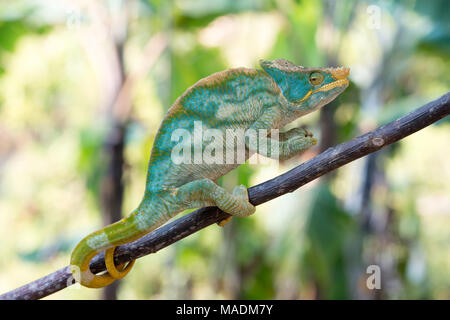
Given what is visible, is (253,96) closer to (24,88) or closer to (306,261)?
(306,261)

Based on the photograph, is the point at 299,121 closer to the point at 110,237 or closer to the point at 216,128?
the point at 216,128

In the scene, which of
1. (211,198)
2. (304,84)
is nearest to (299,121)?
(304,84)

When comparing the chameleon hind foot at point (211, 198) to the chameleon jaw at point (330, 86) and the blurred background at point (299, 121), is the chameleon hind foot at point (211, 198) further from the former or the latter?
the blurred background at point (299, 121)

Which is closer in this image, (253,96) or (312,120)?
(253,96)

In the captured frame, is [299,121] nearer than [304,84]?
No

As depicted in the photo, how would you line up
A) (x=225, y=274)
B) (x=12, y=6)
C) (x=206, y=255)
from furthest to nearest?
(x=206, y=255), (x=225, y=274), (x=12, y=6)

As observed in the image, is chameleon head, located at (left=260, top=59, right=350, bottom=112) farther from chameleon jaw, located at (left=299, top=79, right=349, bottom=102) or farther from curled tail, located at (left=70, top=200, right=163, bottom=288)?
curled tail, located at (left=70, top=200, right=163, bottom=288)

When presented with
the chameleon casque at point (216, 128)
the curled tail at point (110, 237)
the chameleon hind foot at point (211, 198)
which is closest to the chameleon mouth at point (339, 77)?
the chameleon casque at point (216, 128)


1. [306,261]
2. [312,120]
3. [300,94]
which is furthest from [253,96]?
[306,261]
